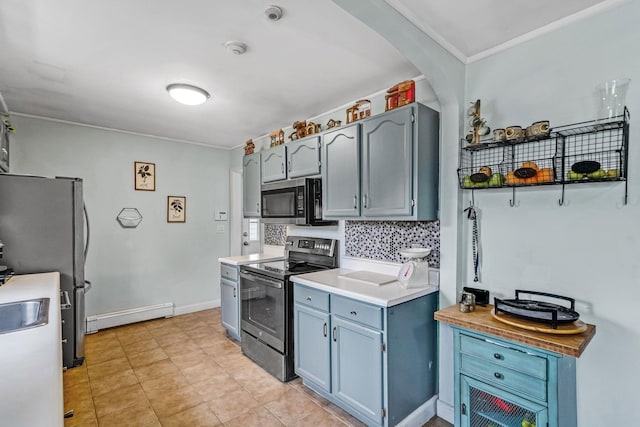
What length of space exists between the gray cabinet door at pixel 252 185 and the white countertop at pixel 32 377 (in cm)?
224

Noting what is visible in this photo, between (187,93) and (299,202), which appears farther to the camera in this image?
(299,202)

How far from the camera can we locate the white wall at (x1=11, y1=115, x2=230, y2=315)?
11.2ft

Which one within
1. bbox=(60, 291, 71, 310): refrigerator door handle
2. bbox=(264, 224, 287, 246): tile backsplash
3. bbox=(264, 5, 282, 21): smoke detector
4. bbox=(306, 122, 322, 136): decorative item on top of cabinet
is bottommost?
bbox=(60, 291, 71, 310): refrigerator door handle

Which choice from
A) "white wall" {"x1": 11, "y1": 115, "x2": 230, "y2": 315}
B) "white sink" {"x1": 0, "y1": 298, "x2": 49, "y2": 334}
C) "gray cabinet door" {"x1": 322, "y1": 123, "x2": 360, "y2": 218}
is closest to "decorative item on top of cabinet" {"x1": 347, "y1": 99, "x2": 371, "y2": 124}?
"gray cabinet door" {"x1": 322, "y1": 123, "x2": 360, "y2": 218}

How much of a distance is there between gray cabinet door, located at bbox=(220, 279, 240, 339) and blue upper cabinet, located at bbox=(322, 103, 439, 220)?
1538 mm

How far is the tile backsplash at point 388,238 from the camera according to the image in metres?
2.26

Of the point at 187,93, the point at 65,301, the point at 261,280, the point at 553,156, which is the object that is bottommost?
the point at 65,301

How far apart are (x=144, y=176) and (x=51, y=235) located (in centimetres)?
147

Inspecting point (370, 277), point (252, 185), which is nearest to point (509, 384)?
point (370, 277)

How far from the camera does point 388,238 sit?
8.43 ft

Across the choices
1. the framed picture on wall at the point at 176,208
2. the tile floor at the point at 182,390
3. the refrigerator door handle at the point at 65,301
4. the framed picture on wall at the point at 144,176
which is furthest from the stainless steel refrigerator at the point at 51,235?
the framed picture on wall at the point at 176,208

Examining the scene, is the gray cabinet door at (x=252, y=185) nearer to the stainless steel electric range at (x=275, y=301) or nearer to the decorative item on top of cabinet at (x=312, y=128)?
the stainless steel electric range at (x=275, y=301)

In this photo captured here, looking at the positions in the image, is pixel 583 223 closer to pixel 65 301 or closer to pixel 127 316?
pixel 65 301

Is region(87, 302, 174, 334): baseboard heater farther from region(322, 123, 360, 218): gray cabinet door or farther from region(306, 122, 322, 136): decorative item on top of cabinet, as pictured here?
region(306, 122, 322, 136): decorative item on top of cabinet
